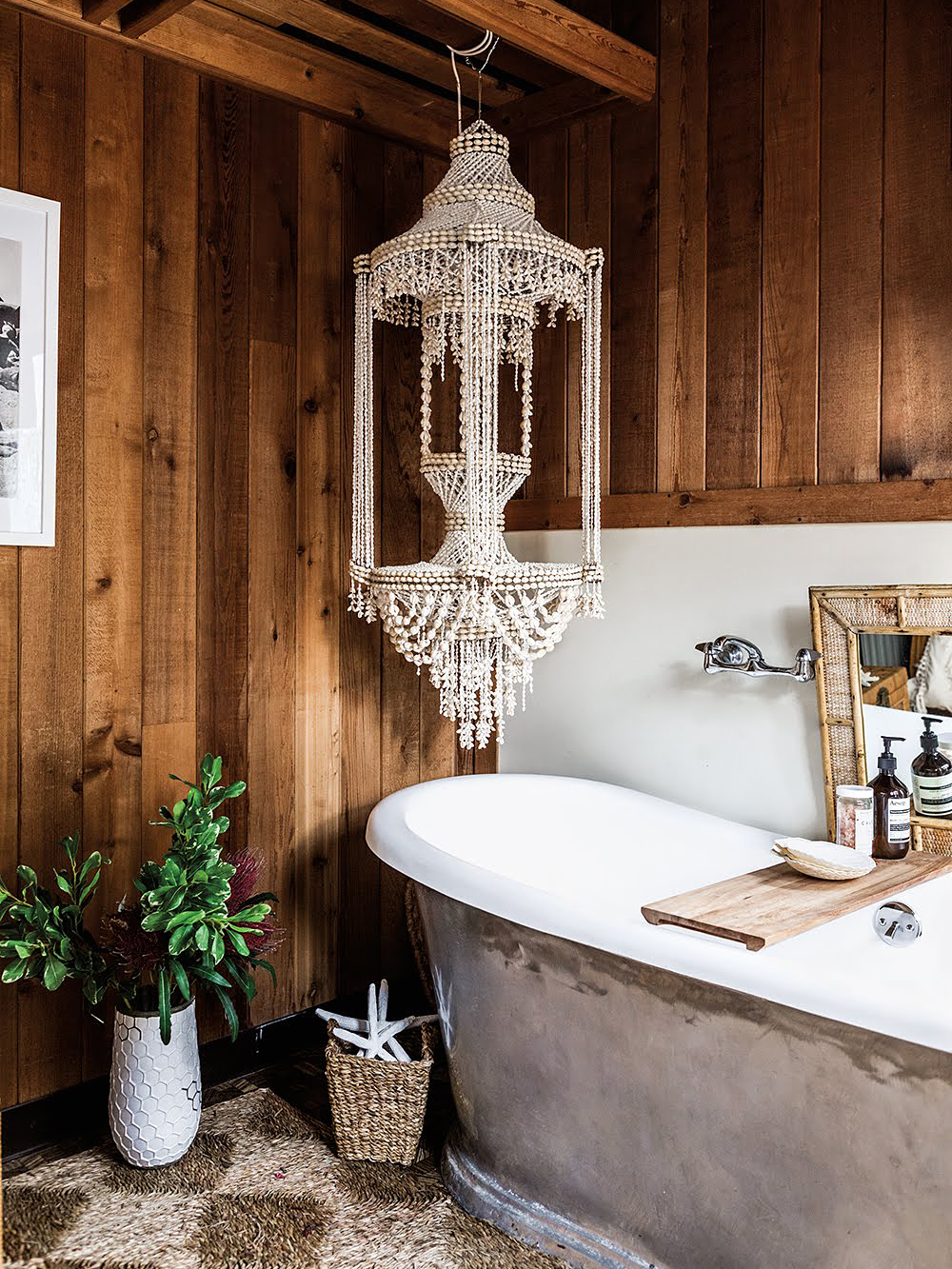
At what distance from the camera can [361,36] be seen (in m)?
2.51

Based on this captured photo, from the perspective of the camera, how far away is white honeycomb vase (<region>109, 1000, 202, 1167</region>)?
7.01 ft

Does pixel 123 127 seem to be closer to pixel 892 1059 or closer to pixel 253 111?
pixel 253 111

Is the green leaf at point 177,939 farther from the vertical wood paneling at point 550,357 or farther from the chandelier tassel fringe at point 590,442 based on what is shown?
the vertical wood paneling at point 550,357

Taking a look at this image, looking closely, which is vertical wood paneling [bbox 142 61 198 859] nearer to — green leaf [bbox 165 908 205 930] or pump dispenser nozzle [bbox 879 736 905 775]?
green leaf [bbox 165 908 205 930]

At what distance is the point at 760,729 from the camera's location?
2500 millimetres

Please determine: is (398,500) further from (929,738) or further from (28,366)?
(929,738)

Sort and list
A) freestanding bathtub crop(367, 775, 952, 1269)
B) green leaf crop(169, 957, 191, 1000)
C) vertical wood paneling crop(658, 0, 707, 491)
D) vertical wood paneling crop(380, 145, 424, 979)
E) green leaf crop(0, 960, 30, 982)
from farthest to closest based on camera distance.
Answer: vertical wood paneling crop(380, 145, 424, 979), vertical wood paneling crop(658, 0, 707, 491), green leaf crop(169, 957, 191, 1000), green leaf crop(0, 960, 30, 982), freestanding bathtub crop(367, 775, 952, 1269)

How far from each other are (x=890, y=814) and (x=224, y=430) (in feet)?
5.61

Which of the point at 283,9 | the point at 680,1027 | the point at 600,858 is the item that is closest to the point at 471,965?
the point at 680,1027

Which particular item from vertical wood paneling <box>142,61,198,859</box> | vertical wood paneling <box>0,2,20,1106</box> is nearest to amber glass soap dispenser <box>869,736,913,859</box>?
vertical wood paneling <box>142,61,198,859</box>

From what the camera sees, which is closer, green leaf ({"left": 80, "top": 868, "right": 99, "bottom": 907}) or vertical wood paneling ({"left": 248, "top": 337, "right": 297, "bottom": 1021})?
green leaf ({"left": 80, "top": 868, "right": 99, "bottom": 907})

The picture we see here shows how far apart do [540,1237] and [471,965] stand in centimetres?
49

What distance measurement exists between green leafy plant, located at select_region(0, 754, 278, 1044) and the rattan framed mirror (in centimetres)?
126

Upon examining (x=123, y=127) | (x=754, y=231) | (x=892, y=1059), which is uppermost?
(x=123, y=127)
